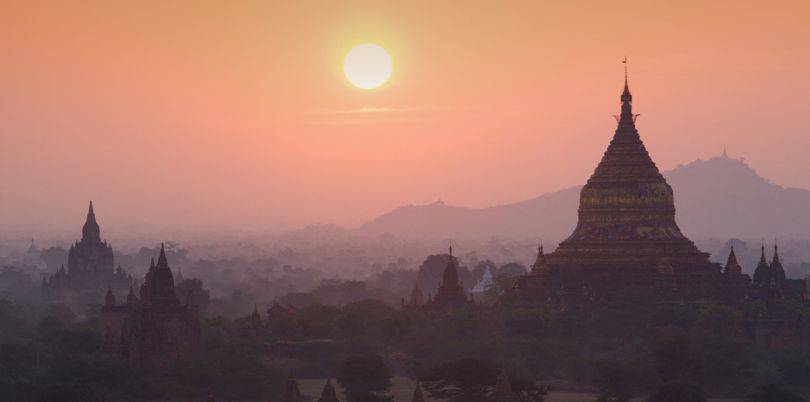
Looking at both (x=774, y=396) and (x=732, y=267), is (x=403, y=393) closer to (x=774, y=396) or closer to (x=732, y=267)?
(x=774, y=396)

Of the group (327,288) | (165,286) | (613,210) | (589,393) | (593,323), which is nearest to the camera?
(589,393)

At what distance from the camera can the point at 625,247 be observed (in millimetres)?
107750

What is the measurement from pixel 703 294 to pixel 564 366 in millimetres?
17089

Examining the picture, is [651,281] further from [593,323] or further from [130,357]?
[130,357]

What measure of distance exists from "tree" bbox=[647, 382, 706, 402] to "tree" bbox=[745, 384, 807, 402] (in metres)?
1.98

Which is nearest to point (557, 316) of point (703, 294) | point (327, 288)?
point (703, 294)

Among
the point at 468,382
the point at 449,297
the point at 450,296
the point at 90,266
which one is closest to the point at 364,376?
the point at 468,382

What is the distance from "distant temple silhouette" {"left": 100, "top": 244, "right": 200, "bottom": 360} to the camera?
290ft

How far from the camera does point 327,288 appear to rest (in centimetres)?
17775

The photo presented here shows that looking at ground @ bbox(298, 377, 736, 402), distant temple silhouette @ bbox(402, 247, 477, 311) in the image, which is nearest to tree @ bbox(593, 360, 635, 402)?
ground @ bbox(298, 377, 736, 402)

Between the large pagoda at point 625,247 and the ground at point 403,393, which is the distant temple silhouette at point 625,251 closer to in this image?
the large pagoda at point 625,247

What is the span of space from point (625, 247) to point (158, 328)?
1135 inches

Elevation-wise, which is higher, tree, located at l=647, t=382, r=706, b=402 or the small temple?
the small temple

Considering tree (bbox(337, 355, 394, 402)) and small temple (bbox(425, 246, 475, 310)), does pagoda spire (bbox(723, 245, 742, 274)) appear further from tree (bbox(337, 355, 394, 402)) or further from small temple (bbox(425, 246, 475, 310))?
tree (bbox(337, 355, 394, 402))
